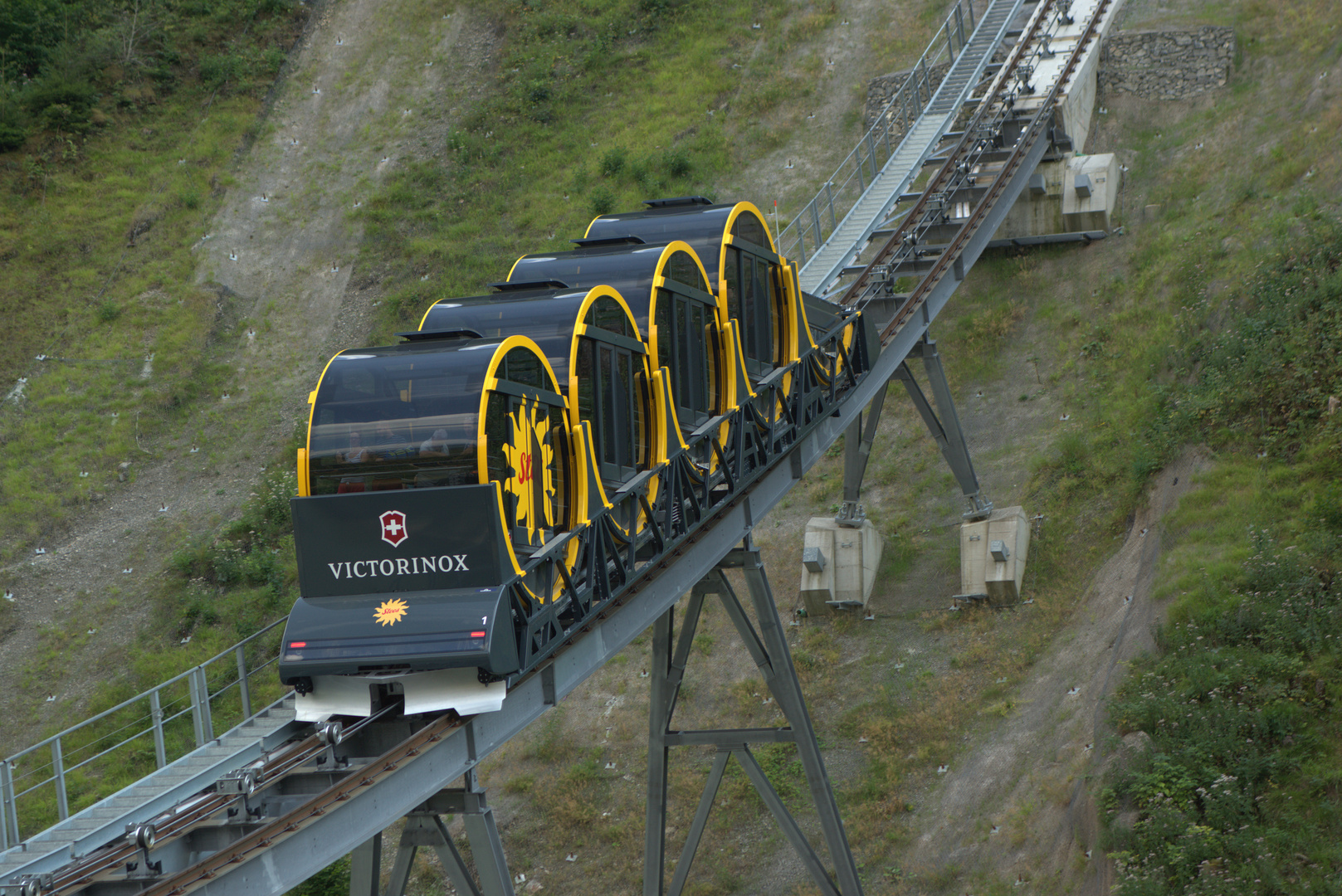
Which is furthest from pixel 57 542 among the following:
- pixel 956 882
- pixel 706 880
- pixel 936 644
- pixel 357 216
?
pixel 956 882

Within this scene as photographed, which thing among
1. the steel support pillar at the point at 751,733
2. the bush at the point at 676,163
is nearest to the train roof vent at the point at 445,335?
the steel support pillar at the point at 751,733

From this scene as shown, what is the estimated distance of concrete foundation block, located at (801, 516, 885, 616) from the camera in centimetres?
2344

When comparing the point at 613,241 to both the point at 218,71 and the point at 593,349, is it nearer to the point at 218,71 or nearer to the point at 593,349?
the point at 593,349

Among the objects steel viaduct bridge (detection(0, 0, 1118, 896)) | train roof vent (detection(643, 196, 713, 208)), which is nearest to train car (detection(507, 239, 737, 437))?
steel viaduct bridge (detection(0, 0, 1118, 896))

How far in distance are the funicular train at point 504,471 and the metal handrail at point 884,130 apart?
47.0 ft

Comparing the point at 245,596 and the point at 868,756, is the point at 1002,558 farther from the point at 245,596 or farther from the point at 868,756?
the point at 245,596

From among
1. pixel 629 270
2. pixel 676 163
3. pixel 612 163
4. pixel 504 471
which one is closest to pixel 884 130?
pixel 676 163

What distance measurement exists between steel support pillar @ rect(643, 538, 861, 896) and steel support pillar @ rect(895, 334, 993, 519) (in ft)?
24.2

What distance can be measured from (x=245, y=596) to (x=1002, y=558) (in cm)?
1473

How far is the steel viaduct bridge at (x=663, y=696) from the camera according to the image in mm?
9242

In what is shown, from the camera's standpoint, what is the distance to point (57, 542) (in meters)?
27.1

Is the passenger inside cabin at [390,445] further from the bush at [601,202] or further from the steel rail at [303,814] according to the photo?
the bush at [601,202]

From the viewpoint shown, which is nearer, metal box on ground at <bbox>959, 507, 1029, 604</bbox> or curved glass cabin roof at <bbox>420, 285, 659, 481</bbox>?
curved glass cabin roof at <bbox>420, 285, 659, 481</bbox>

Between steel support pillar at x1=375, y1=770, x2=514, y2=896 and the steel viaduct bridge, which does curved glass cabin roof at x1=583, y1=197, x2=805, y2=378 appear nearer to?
the steel viaduct bridge
